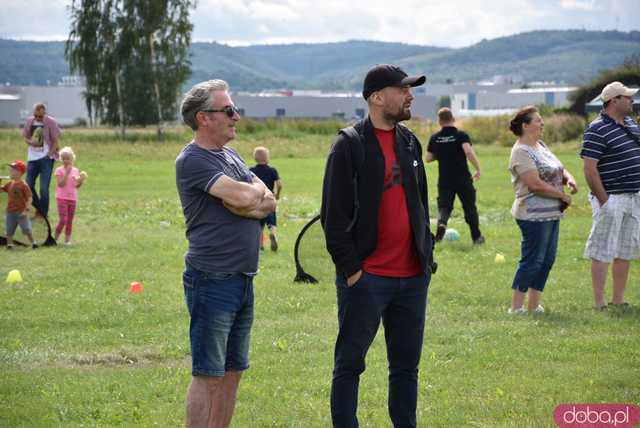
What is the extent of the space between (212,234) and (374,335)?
3.80 feet

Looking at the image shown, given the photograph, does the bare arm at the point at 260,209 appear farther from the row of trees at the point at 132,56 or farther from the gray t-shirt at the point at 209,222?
the row of trees at the point at 132,56

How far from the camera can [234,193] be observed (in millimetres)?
5305

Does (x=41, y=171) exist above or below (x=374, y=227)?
below

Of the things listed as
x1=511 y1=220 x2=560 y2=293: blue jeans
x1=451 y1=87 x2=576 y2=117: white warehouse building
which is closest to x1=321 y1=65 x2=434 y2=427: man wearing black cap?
x1=511 y1=220 x2=560 y2=293: blue jeans

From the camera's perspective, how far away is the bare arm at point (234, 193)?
530 cm

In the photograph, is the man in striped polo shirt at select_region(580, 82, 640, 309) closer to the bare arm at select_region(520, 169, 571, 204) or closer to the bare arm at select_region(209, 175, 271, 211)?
the bare arm at select_region(520, 169, 571, 204)

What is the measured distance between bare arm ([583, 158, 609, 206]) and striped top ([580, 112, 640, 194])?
0.20 feet

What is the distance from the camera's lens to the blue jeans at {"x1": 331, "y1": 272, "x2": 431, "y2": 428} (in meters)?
5.67

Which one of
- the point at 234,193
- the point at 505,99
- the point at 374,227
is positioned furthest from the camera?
the point at 505,99

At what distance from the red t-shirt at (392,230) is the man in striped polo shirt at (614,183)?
4.54m

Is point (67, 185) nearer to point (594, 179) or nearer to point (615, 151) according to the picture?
point (594, 179)

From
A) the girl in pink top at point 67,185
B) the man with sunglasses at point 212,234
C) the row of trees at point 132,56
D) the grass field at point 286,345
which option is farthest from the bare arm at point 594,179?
the row of trees at point 132,56

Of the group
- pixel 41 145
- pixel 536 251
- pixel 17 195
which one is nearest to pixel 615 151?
pixel 536 251

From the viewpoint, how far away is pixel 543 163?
959 centimetres
